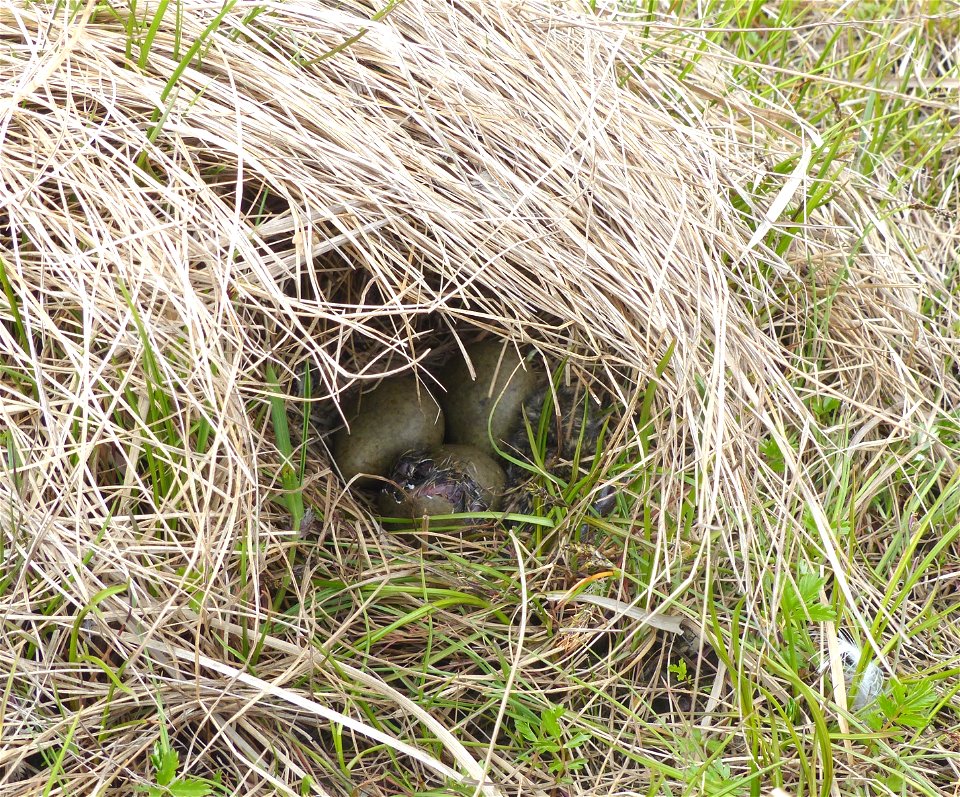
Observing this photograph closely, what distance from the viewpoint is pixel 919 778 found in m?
1.66

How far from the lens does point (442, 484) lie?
2172 mm

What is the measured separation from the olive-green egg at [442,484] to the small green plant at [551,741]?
543 mm

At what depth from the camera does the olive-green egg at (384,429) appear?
2.25 metres

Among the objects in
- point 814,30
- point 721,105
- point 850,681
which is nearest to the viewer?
point 850,681

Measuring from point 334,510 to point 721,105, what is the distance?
58.5 inches

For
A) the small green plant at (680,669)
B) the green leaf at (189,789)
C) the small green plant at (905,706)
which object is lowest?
the green leaf at (189,789)

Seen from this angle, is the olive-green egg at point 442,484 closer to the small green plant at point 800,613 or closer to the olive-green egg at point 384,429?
the olive-green egg at point 384,429

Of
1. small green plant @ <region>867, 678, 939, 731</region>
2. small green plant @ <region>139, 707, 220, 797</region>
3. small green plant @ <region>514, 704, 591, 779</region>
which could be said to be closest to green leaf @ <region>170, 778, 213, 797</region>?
small green plant @ <region>139, 707, 220, 797</region>

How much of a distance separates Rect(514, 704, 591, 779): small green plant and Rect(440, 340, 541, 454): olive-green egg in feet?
2.38

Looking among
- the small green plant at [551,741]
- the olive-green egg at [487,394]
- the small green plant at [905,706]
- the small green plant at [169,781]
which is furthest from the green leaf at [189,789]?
the small green plant at [905,706]

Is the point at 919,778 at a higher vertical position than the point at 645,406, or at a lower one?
lower

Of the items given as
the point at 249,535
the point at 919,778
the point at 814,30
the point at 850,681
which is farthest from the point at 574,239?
the point at 814,30

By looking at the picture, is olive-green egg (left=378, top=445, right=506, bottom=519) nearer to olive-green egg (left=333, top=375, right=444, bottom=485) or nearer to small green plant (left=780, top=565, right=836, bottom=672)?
olive-green egg (left=333, top=375, right=444, bottom=485)

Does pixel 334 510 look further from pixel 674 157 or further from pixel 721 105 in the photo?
pixel 721 105
